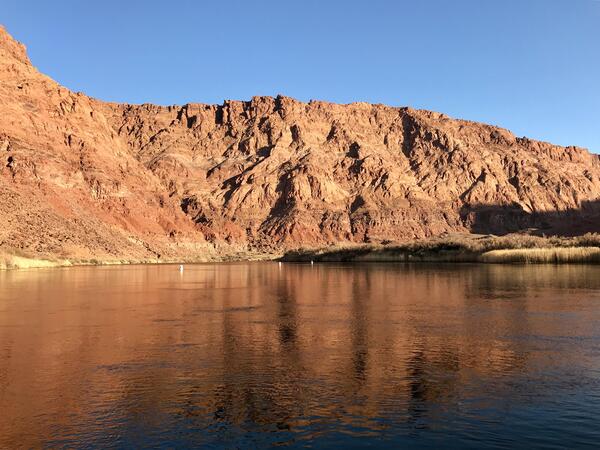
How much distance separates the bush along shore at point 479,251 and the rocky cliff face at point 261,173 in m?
27.3

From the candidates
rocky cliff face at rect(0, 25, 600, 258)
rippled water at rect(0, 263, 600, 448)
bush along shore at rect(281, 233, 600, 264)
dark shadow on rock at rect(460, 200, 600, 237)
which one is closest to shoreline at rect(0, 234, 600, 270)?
bush along shore at rect(281, 233, 600, 264)

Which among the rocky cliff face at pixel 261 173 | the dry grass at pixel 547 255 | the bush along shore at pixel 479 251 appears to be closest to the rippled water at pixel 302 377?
the dry grass at pixel 547 255

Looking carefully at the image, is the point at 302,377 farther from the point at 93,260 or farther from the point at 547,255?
the point at 93,260

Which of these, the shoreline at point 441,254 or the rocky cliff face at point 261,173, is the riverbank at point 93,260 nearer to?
the shoreline at point 441,254

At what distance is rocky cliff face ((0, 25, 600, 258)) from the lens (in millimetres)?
95688

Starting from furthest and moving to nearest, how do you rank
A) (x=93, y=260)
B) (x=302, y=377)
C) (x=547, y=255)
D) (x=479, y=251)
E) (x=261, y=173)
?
(x=261, y=173), (x=93, y=260), (x=479, y=251), (x=547, y=255), (x=302, y=377)

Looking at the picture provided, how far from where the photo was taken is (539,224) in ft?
484

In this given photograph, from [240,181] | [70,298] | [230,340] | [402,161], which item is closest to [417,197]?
[402,161]

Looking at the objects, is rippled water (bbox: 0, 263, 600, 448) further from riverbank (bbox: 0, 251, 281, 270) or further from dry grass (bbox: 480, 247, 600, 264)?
riverbank (bbox: 0, 251, 281, 270)

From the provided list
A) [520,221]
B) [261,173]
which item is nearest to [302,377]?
[261,173]

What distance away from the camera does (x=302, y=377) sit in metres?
11.0

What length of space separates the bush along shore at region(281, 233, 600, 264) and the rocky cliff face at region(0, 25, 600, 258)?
2731 centimetres

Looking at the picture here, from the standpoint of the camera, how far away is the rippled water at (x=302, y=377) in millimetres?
7965

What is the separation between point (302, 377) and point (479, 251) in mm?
71534
